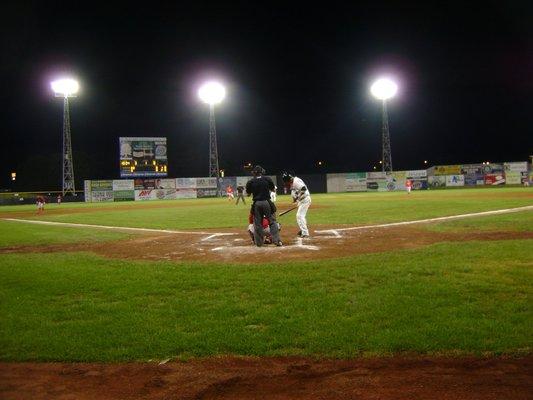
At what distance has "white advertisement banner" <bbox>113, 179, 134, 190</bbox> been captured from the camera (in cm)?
5991

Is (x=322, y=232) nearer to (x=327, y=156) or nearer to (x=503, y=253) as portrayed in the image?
(x=503, y=253)

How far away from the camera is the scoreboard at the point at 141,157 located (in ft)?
193

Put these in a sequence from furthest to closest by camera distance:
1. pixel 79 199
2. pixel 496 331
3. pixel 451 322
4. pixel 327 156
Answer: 1. pixel 327 156
2. pixel 79 199
3. pixel 451 322
4. pixel 496 331

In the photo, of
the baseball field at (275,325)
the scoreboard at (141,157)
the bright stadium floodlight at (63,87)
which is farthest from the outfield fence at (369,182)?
the baseball field at (275,325)

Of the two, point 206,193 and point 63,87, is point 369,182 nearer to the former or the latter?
point 206,193

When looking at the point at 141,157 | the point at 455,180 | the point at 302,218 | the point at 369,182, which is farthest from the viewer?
the point at 369,182

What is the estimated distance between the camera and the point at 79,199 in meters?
57.8

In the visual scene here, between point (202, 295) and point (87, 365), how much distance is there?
7.79 feet

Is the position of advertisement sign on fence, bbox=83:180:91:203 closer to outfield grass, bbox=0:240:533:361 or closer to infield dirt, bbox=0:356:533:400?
outfield grass, bbox=0:240:533:361

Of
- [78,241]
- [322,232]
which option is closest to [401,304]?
[322,232]

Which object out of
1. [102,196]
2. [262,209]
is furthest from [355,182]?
[262,209]

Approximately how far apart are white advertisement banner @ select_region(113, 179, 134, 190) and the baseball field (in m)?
52.0

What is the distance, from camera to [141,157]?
196ft

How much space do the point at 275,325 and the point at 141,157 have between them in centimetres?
5746
